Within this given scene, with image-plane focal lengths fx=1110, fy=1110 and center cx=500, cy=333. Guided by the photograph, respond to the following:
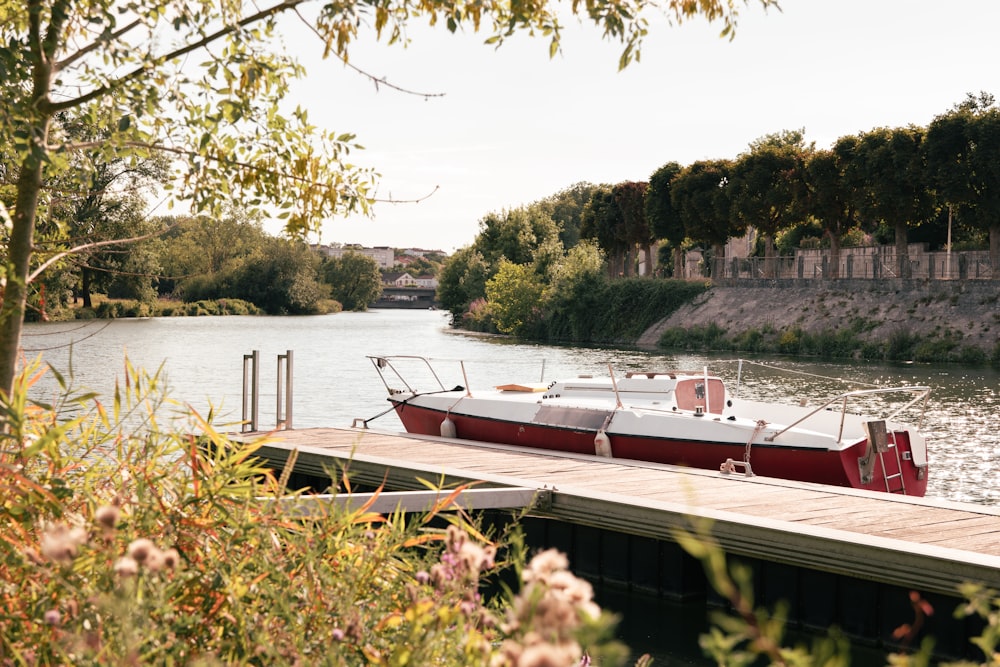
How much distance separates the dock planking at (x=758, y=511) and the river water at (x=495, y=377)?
1.09 metres

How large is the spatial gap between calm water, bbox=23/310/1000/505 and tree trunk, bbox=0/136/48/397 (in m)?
6.67

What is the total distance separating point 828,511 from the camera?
32.3 ft

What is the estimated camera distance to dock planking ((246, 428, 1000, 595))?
8.09 meters

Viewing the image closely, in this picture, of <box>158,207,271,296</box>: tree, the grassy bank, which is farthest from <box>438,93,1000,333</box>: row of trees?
<box>158,207,271,296</box>: tree

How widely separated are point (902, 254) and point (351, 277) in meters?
83.3

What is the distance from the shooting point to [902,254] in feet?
166

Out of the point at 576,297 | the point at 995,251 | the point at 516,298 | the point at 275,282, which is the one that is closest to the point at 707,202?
the point at 576,297

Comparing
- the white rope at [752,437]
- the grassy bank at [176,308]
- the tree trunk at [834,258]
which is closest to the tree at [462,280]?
the grassy bank at [176,308]

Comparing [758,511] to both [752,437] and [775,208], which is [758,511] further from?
[775,208]

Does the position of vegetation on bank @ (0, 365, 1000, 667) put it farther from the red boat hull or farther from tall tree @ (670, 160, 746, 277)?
tall tree @ (670, 160, 746, 277)

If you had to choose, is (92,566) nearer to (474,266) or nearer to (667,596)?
(667,596)

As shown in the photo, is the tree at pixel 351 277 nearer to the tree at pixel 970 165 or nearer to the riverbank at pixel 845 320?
the riverbank at pixel 845 320

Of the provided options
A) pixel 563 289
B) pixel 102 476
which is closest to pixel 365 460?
pixel 102 476

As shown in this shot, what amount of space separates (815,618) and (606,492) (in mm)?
2217
